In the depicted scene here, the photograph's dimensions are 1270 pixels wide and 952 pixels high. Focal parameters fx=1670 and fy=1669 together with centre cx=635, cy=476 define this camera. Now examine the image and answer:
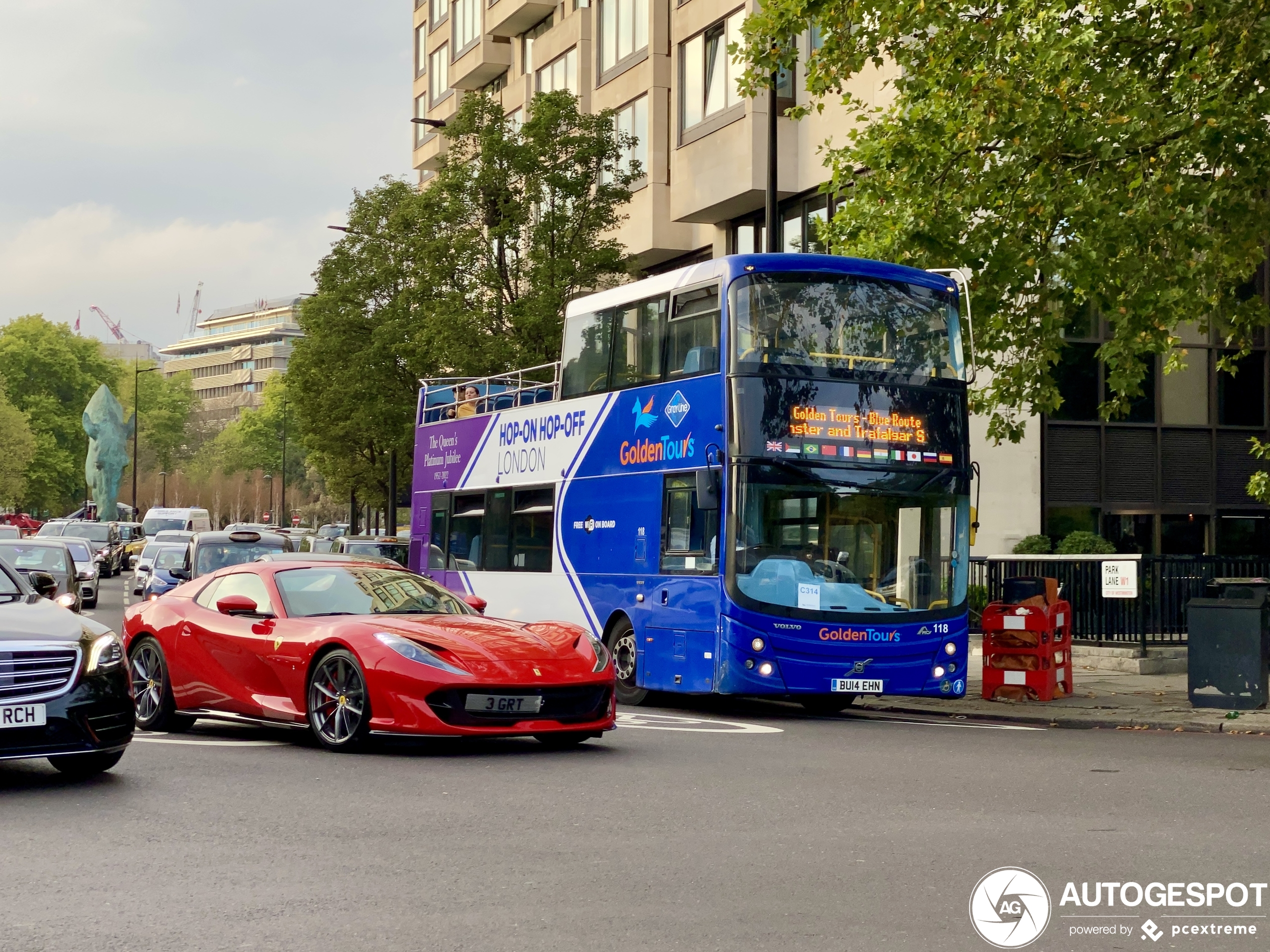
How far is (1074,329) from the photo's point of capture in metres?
28.0

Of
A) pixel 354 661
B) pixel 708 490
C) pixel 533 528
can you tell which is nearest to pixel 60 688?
pixel 354 661

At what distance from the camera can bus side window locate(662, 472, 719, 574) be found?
15.3 metres

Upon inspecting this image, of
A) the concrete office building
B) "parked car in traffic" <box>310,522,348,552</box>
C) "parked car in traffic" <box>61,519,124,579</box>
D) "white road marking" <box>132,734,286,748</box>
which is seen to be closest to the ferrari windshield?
"white road marking" <box>132,734,286,748</box>

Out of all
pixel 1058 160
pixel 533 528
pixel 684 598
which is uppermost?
pixel 1058 160

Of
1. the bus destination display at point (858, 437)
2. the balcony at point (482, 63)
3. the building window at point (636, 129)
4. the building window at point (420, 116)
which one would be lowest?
the bus destination display at point (858, 437)

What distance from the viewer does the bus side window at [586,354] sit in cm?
1761

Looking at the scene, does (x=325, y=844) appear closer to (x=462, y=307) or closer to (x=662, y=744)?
(x=662, y=744)

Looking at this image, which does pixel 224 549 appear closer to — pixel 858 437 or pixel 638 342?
pixel 638 342

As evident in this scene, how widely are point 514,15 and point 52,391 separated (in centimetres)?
7678

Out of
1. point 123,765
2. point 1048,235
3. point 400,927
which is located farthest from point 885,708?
point 400,927

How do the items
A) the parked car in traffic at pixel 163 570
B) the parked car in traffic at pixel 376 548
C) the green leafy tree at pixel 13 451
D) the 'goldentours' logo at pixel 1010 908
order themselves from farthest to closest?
the green leafy tree at pixel 13 451 → the parked car in traffic at pixel 376 548 → the parked car in traffic at pixel 163 570 → the 'goldentours' logo at pixel 1010 908

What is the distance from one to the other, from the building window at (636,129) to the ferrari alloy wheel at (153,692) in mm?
24553

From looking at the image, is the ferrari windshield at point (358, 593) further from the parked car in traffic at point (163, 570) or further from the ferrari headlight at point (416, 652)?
the parked car in traffic at point (163, 570)

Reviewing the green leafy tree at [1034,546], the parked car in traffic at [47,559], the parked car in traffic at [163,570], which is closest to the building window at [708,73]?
the green leafy tree at [1034,546]
